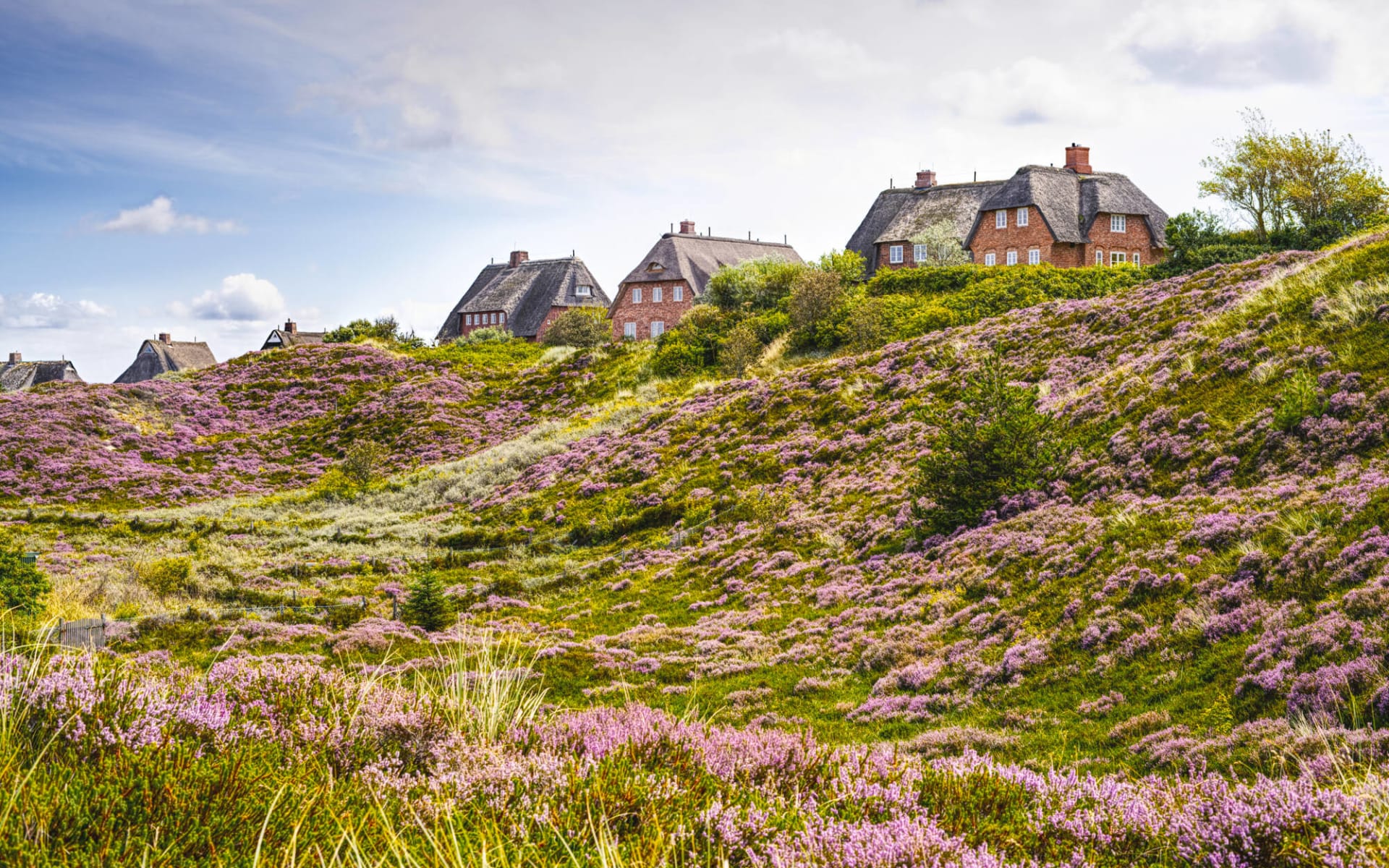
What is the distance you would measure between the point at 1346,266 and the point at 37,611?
31627mm

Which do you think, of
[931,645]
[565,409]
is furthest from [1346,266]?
[565,409]

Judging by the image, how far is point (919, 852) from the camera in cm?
396

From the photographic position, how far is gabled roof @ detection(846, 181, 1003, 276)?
67.5 metres

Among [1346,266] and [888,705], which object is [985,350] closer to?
[1346,266]

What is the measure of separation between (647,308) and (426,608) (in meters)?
58.7

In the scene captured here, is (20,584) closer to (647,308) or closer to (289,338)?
(647,308)

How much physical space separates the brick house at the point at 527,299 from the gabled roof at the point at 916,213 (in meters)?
26.5

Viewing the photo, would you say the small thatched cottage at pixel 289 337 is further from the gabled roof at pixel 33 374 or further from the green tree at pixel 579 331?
the green tree at pixel 579 331

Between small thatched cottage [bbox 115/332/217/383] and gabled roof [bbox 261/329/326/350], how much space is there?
6880 mm

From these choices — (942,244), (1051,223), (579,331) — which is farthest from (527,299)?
(1051,223)

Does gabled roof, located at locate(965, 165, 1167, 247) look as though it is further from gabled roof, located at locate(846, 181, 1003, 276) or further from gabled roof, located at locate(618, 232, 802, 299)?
gabled roof, located at locate(618, 232, 802, 299)

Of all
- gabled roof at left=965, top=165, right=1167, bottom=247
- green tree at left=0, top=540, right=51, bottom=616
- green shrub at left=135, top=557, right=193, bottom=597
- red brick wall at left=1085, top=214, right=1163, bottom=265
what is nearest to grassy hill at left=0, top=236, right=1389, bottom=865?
green shrub at left=135, top=557, right=193, bottom=597

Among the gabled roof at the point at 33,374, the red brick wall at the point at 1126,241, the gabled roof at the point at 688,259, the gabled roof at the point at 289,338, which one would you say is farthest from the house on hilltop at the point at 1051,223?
the gabled roof at the point at 33,374

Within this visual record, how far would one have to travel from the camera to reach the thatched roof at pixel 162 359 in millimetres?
90750
